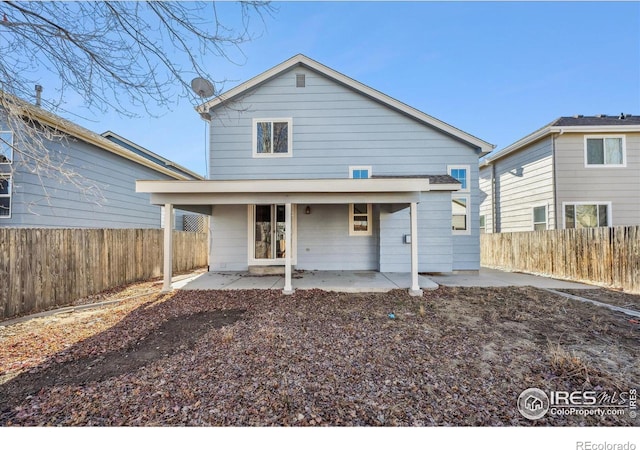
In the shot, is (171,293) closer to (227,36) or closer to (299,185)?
(299,185)

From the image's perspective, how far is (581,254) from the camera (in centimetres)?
786

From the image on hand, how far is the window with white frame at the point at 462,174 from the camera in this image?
870 cm

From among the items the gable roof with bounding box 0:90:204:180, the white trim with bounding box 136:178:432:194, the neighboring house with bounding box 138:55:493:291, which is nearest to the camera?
the gable roof with bounding box 0:90:204:180

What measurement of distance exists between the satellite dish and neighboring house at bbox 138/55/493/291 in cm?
423

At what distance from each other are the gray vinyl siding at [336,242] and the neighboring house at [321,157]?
32 mm

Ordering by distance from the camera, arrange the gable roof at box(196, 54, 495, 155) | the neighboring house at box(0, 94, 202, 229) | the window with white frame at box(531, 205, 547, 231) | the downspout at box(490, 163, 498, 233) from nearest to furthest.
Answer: the neighboring house at box(0, 94, 202, 229), the gable roof at box(196, 54, 495, 155), the window with white frame at box(531, 205, 547, 231), the downspout at box(490, 163, 498, 233)

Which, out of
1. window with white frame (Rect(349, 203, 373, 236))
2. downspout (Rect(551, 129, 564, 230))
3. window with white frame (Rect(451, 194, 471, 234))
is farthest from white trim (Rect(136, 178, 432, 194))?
downspout (Rect(551, 129, 564, 230))

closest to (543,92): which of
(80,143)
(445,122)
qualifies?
(445,122)

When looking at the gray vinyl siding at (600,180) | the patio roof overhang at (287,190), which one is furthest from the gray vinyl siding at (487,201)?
the patio roof overhang at (287,190)

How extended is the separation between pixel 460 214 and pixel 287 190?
19.6 feet

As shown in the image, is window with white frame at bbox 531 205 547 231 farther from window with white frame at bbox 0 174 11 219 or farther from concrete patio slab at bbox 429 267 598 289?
window with white frame at bbox 0 174 11 219

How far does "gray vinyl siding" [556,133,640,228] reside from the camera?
32.3ft

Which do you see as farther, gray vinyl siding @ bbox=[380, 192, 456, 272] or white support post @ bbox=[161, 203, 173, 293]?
gray vinyl siding @ bbox=[380, 192, 456, 272]

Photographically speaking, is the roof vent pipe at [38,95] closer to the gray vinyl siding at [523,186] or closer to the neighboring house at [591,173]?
the neighboring house at [591,173]
